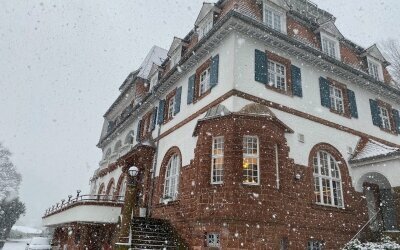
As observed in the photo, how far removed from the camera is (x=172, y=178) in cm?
1630

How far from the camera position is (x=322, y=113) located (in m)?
15.3

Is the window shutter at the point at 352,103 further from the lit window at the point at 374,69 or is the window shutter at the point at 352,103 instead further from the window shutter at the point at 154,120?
the window shutter at the point at 154,120

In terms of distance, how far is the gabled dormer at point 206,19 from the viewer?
15950mm

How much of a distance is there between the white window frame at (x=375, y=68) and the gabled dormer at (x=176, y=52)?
458 inches

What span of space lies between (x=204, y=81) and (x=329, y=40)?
7898 millimetres

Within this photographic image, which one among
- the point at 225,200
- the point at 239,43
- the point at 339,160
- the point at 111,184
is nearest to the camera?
the point at 225,200

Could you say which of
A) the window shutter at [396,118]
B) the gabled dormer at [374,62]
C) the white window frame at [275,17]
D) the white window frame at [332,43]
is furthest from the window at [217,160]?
the window shutter at [396,118]

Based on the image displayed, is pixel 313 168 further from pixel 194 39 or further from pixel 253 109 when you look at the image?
pixel 194 39

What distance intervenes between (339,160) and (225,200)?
7.10 metres

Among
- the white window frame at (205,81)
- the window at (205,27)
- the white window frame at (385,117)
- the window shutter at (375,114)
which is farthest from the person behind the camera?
the white window frame at (385,117)

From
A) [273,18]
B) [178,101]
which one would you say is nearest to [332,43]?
[273,18]

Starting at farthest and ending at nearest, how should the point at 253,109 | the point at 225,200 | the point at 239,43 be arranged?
the point at 239,43 < the point at 253,109 < the point at 225,200

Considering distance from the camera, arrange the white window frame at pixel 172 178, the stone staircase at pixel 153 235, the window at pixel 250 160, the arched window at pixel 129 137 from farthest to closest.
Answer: the arched window at pixel 129 137, the white window frame at pixel 172 178, the stone staircase at pixel 153 235, the window at pixel 250 160

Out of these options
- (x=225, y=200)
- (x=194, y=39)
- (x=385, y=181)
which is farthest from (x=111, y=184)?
(x=385, y=181)
